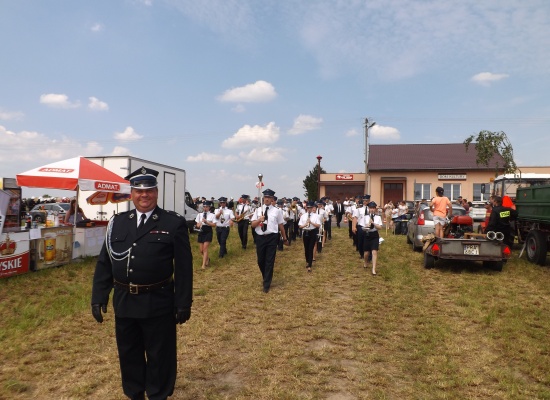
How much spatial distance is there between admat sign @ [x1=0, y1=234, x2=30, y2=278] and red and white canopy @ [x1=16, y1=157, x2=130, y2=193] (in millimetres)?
2000

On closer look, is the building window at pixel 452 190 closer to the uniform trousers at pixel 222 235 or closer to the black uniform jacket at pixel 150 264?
the uniform trousers at pixel 222 235

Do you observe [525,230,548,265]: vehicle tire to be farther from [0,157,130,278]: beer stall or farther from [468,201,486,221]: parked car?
[0,157,130,278]: beer stall

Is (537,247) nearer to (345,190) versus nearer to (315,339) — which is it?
(315,339)

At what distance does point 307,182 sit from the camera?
59531 millimetres

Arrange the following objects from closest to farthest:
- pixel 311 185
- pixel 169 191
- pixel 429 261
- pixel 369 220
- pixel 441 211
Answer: pixel 369 220 < pixel 429 261 < pixel 441 211 < pixel 169 191 < pixel 311 185

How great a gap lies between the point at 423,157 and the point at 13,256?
37.6 m

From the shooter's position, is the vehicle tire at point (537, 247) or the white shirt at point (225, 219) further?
the white shirt at point (225, 219)

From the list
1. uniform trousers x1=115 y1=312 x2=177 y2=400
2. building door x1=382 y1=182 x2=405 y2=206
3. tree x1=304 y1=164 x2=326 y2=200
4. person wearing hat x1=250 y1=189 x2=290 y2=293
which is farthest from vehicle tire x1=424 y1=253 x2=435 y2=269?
tree x1=304 y1=164 x2=326 y2=200

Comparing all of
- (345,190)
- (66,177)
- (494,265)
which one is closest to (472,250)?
(494,265)

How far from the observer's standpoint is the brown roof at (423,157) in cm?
3781

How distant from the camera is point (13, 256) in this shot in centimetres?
919

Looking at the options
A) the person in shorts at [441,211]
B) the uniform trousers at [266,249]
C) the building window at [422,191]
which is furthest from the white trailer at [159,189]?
the building window at [422,191]

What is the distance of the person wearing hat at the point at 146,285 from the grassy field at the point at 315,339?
0.62 m

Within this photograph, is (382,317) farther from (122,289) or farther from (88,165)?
(88,165)
